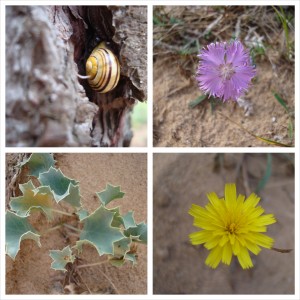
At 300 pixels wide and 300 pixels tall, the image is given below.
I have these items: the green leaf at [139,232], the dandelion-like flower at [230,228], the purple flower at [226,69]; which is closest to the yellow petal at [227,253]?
the dandelion-like flower at [230,228]

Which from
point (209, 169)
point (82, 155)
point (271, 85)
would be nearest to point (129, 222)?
point (82, 155)

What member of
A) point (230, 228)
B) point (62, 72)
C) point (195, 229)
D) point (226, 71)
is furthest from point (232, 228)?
point (62, 72)

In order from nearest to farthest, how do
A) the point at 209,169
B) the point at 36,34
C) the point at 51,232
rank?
1. the point at 36,34
2. the point at 51,232
3. the point at 209,169

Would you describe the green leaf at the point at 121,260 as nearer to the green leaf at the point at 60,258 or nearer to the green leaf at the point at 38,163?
the green leaf at the point at 60,258

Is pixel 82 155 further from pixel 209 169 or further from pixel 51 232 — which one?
pixel 209 169

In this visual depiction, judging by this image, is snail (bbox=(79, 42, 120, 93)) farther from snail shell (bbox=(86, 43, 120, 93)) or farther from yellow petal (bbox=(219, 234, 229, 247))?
yellow petal (bbox=(219, 234, 229, 247))
